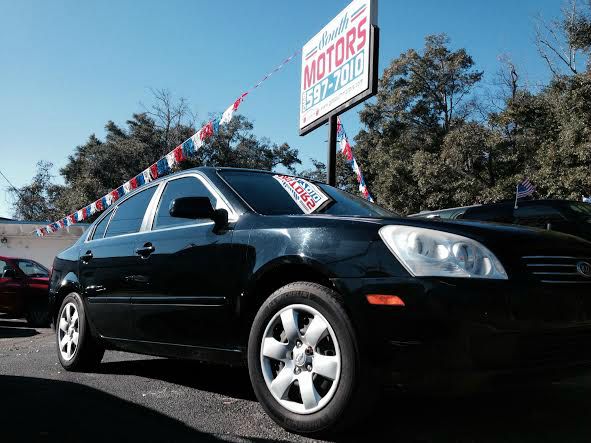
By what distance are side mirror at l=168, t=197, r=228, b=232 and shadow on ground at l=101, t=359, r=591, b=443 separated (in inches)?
46.9

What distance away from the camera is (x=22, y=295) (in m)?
10.8

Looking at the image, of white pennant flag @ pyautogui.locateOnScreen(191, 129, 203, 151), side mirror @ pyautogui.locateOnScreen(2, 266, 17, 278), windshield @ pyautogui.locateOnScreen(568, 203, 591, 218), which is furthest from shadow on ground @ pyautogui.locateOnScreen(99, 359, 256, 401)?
white pennant flag @ pyautogui.locateOnScreen(191, 129, 203, 151)

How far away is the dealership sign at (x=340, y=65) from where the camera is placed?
9.00 m

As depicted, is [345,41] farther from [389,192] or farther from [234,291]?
[389,192]

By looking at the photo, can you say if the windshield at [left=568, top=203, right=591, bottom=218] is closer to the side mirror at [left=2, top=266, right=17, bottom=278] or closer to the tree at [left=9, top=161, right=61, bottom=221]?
the side mirror at [left=2, top=266, right=17, bottom=278]

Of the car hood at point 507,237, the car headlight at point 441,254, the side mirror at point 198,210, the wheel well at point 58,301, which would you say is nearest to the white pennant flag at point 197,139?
the wheel well at point 58,301

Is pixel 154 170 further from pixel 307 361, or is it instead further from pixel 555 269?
pixel 555 269

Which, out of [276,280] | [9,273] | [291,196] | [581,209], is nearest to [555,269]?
[276,280]

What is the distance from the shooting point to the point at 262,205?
3486 mm

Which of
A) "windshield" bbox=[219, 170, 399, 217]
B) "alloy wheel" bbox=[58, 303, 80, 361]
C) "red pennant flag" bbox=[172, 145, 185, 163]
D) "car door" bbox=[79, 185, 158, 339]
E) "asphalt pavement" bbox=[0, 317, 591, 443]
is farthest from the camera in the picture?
"red pennant flag" bbox=[172, 145, 185, 163]

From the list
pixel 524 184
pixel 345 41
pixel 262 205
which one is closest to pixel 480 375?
pixel 262 205

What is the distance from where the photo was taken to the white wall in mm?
26234

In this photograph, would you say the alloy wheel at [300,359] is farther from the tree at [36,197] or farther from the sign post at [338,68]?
the tree at [36,197]

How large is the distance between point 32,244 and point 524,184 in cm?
2346
